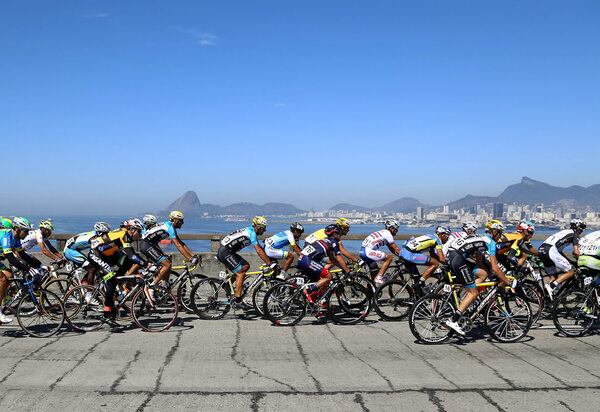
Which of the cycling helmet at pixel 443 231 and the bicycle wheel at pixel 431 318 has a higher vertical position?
the cycling helmet at pixel 443 231

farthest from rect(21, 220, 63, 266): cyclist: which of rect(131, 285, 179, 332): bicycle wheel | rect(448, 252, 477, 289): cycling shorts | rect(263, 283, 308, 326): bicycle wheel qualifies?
rect(448, 252, 477, 289): cycling shorts

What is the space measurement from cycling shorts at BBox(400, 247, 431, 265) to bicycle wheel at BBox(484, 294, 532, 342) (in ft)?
5.97

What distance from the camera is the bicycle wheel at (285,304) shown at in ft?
28.0

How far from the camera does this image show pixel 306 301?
28.5 ft

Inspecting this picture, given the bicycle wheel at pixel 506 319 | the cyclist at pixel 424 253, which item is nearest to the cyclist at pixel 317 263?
the cyclist at pixel 424 253

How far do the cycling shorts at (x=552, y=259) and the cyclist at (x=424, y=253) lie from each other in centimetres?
195

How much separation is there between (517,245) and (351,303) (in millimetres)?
3614

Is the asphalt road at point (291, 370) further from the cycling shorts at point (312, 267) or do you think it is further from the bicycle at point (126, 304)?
the cycling shorts at point (312, 267)

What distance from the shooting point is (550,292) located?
9250mm

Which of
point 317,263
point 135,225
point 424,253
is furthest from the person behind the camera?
point 424,253

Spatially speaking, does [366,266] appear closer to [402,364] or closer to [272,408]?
[402,364]

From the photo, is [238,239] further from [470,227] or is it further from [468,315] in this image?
[470,227]

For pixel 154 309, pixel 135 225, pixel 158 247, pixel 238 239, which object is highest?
pixel 135 225

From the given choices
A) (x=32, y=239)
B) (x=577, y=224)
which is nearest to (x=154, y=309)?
(x=32, y=239)
